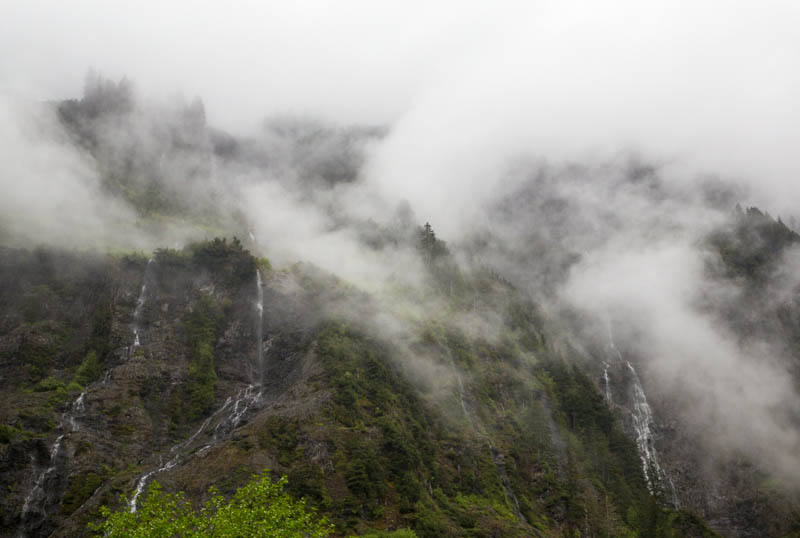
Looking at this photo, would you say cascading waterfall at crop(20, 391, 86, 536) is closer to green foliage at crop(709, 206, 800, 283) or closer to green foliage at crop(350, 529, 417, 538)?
green foliage at crop(350, 529, 417, 538)

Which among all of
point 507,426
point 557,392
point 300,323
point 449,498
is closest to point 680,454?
point 557,392

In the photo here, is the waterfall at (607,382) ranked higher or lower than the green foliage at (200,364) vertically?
higher

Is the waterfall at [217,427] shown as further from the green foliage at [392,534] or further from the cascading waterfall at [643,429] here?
the cascading waterfall at [643,429]

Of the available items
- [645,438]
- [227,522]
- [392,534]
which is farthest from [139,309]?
[645,438]

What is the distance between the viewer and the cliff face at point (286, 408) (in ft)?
298

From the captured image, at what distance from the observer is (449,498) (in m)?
102

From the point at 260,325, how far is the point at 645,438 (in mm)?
97503

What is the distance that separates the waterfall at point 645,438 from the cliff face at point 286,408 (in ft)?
22.4

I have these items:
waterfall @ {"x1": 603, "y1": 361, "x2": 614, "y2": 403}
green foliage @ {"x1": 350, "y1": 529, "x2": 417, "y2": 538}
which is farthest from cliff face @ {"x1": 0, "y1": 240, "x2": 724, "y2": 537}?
waterfall @ {"x1": 603, "y1": 361, "x2": 614, "y2": 403}

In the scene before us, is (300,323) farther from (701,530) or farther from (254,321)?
(701,530)

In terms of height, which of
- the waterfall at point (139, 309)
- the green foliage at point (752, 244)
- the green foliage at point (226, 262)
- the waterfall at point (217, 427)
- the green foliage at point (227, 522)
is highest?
the green foliage at point (752, 244)

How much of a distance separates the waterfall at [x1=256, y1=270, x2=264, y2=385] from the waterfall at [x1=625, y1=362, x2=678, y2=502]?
86.5m

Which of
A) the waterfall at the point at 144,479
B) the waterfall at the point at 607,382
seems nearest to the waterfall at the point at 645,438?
the waterfall at the point at 607,382

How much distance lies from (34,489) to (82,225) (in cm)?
8932
